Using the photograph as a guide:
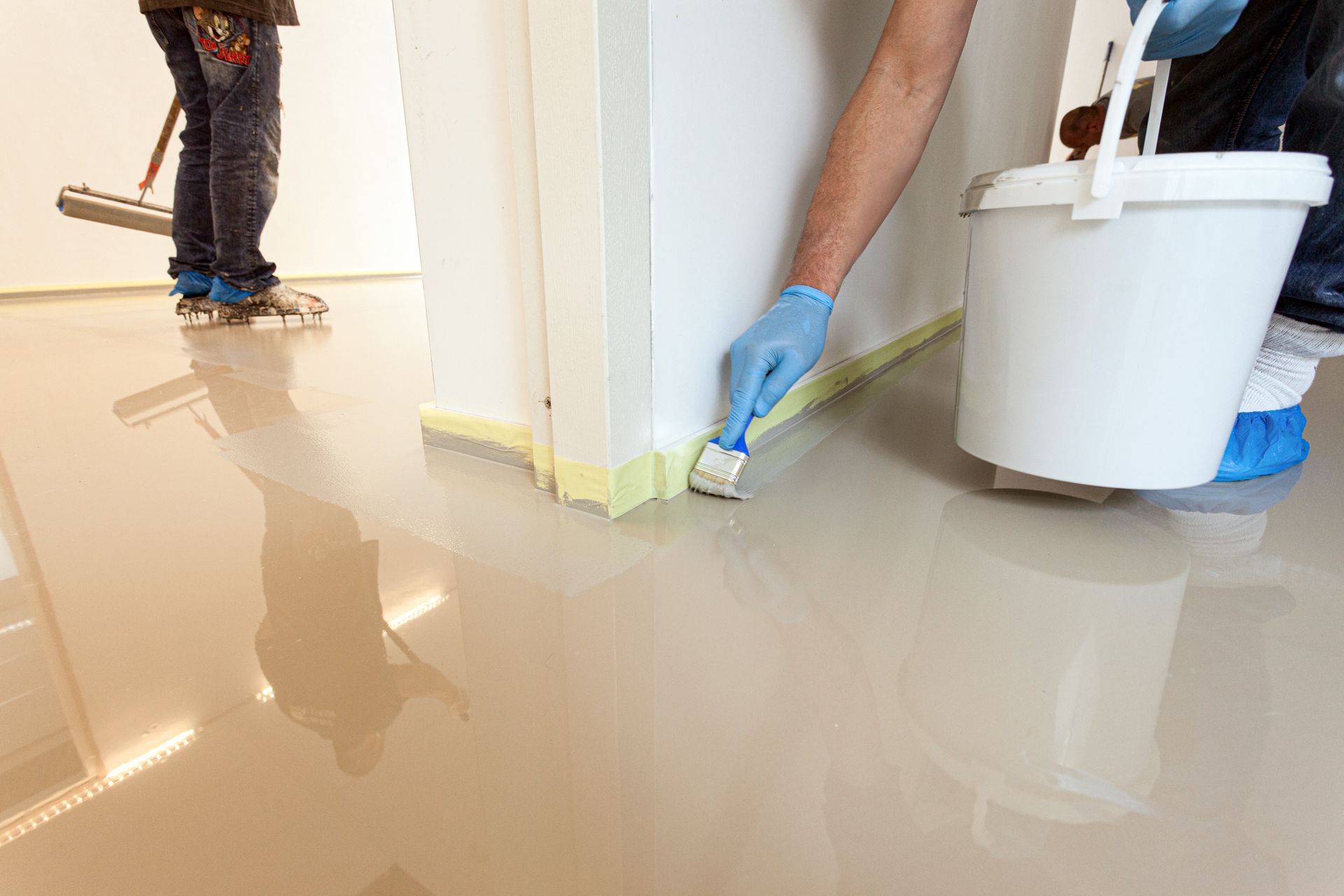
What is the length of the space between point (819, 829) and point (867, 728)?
0.32 feet

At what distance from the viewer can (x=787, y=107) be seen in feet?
3.17

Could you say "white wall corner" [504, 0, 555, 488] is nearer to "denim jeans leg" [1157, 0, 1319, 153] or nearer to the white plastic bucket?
the white plastic bucket

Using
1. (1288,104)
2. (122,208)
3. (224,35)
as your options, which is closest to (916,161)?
(1288,104)

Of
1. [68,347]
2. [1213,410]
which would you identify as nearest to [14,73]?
[68,347]

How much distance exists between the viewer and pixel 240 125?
1.91m

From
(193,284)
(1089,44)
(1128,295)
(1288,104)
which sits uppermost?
(1089,44)

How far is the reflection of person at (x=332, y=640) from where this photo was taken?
446 mm

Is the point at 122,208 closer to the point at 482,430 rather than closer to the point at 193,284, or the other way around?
the point at 193,284

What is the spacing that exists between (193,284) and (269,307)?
321 mm

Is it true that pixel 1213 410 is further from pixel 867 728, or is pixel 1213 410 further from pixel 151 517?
pixel 151 517

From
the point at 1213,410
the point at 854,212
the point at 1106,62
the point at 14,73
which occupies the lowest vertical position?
the point at 1213,410

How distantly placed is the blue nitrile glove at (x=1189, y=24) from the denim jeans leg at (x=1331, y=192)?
6.4 inches

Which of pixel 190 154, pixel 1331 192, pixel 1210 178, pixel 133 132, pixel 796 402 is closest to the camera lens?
pixel 1210 178

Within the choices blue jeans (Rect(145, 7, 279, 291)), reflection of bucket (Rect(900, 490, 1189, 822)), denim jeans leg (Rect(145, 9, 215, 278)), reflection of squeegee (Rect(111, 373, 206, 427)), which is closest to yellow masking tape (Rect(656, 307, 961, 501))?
reflection of bucket (Rect(900, 490, 1189, 822))
